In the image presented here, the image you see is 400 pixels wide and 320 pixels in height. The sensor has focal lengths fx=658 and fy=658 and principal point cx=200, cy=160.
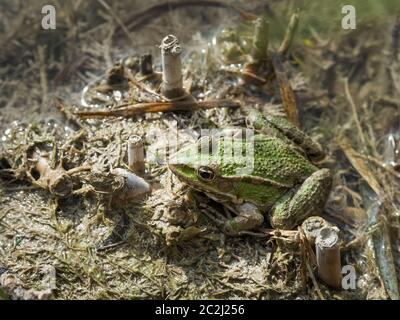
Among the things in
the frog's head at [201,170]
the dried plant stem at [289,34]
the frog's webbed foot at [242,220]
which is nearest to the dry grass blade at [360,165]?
the dried plant stem at [289,34]

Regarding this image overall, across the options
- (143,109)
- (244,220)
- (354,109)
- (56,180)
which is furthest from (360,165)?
(56,180)

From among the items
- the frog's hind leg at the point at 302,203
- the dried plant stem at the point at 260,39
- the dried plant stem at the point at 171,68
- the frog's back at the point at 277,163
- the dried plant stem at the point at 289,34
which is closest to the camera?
the frog's hind leg at the point at 302,203

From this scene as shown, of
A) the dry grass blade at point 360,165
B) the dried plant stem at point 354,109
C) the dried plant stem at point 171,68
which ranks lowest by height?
the dry grass blade at point 360,165

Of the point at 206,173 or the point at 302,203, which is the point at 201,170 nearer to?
the point at 206,173

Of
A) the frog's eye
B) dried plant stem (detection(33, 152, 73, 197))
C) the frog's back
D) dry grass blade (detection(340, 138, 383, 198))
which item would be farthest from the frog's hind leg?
dried plant stem (detection(33, 152, 73, 197))

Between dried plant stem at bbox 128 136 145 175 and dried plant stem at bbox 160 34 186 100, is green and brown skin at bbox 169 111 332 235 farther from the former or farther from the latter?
dried plant stem at bbox 160 34 186 100

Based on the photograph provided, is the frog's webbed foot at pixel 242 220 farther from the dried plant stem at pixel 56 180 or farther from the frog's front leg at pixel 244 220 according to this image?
the dried plant stem at pixel 56 180

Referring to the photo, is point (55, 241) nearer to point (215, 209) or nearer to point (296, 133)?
point (215, 209)
